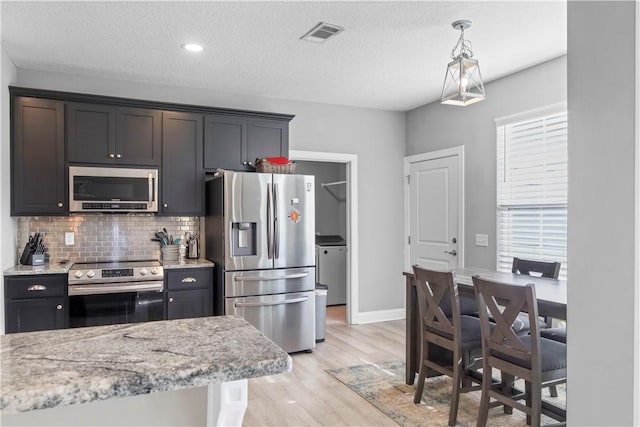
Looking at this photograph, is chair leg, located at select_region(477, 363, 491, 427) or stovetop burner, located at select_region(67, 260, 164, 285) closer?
chair leg, located at select_region(477, 363, 491, 427)

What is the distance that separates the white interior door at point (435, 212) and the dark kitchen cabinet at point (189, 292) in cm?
257

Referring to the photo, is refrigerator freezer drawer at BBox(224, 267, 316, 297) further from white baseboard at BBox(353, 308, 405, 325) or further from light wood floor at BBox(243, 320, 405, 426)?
white baseboard at BBox(353, 308, 405, 325)

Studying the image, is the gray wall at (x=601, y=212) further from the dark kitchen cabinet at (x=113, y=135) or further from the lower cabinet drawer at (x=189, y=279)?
the dark kitchen cabinet at (x=113, y=135)

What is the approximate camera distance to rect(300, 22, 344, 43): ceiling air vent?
3.14 metres

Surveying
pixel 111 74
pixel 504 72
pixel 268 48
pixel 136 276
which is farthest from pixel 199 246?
pixel 504 72

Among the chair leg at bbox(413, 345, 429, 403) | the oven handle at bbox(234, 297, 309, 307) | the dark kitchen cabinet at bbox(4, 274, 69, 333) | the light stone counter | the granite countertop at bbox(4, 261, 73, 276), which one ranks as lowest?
the chair leg at bbox(413, 345, 429, 403)

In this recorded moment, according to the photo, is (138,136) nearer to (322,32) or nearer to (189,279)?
(189,279)

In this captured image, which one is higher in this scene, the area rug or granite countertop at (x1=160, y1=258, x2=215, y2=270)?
granite countertop at (x1=160, y1=258, x2=215, y2=270)

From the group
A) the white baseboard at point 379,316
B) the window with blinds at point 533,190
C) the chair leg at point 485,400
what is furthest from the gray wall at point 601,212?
the white baseboard at point 379,316

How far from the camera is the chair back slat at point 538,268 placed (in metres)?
3.28

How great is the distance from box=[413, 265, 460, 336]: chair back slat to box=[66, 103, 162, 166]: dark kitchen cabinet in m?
2.68

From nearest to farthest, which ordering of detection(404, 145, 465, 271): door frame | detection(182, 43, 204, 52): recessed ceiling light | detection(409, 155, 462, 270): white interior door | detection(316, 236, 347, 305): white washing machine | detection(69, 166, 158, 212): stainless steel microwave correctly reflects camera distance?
detection(182, 43, 204, 52): recessed ceiling light < detection(69, 166, 158, 212): stainless steel microwave < detection(404, 145, 465, 271): door frame < detection(409, 155, 462, 270): white interior door < detection(316, 236, 347, 305): white washing machine

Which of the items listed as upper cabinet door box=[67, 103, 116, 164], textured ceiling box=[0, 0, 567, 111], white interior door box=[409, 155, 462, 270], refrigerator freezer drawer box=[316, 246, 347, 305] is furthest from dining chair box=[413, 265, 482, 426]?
refrigerator freezer drawer box=[316, 246, 347, 305]

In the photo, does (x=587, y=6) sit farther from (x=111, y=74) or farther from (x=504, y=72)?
(x=111, y=74)
